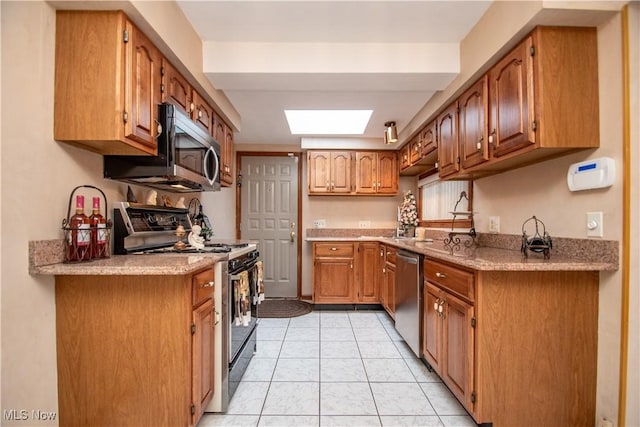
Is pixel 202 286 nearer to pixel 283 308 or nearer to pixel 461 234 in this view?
pixel 461 234

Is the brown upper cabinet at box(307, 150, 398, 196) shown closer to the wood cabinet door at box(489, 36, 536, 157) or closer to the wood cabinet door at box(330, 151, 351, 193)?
the wood cabinet door at box(330, 151, 351, 193)

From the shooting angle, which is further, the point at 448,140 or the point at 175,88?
the point at 448,140

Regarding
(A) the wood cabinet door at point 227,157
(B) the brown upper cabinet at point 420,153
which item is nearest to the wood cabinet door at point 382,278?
(B) the brown upper cabinet at point 420,153

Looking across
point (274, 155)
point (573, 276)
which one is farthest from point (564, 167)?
point (274, 155)

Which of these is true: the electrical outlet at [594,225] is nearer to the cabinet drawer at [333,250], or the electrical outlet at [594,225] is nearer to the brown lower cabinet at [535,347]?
the brown lower cabinet at [535,347]

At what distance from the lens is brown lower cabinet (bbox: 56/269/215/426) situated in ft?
4.37

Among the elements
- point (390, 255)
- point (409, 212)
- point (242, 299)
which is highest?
point (409, 212)

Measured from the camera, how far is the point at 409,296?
8.25 feet

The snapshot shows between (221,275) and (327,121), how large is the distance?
8.22ft

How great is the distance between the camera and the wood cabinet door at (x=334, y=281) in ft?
12.3

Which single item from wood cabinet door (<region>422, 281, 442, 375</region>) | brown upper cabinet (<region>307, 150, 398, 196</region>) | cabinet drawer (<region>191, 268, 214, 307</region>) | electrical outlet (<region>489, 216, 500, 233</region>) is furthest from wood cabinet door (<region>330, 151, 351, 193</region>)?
cabinet drawer (<region>191, 268, 214, 307</region>)

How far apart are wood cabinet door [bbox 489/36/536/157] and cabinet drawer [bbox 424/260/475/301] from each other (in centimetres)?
75

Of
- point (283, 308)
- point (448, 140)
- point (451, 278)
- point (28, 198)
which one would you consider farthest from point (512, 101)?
point (283, 308)

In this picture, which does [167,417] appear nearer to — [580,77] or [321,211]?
[580,77]
